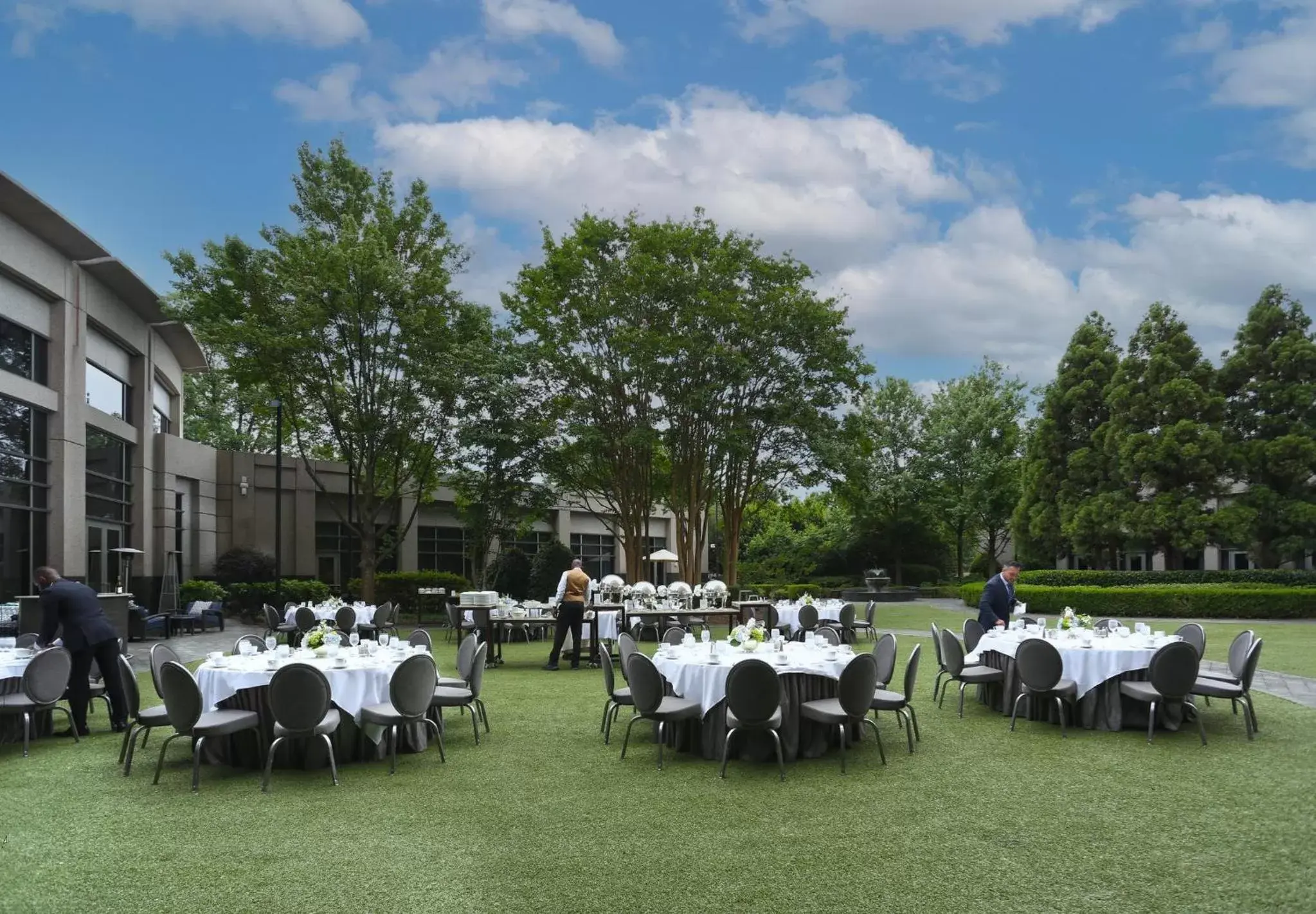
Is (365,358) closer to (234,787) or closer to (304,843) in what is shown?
(234,787)

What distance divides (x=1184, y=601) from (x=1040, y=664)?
58.3 ft

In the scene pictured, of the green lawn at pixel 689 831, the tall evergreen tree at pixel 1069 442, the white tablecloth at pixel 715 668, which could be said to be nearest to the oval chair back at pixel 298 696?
the green lawn at pixel 689 831

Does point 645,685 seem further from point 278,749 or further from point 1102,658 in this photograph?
point 1102,658

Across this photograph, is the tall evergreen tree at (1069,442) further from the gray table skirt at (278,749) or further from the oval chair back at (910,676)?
the gray table skirt at (278,749)

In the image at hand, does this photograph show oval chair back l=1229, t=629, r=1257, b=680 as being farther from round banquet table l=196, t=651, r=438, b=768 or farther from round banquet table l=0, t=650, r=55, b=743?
round banquet table l=0, t=650, r=55, b=743

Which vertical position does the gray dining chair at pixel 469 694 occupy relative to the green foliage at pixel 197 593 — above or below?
above

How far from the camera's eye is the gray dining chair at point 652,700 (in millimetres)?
7934

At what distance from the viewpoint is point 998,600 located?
11.4m

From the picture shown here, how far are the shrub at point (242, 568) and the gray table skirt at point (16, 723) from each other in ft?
62.8

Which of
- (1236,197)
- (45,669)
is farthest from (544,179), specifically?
(45,669)

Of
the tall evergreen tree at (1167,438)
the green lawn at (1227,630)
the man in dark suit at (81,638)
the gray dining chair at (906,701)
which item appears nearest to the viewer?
the gray dining chair at (906,701)

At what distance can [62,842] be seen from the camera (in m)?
5.96

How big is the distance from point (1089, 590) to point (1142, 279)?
912cm

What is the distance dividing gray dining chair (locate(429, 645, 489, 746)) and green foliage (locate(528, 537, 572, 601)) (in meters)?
19.6
